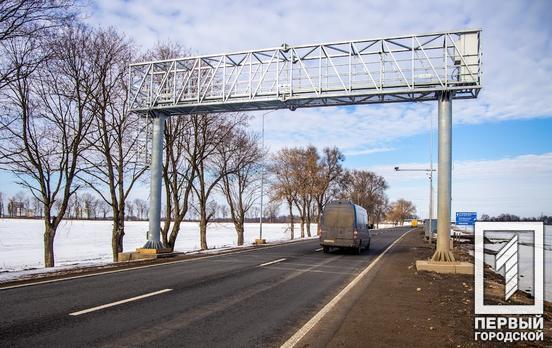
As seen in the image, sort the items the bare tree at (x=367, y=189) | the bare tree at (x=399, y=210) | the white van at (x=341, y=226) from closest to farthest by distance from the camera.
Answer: the white van at (x=341, y=226) < the bare tree at (x=367, y=189) < the bare tree at (x=399, y=210)

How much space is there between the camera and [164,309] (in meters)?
8.00

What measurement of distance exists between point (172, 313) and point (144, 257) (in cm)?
1108

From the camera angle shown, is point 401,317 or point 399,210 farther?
point 399,210

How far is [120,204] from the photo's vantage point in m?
25.5

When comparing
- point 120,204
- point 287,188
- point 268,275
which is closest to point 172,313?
point 268,275

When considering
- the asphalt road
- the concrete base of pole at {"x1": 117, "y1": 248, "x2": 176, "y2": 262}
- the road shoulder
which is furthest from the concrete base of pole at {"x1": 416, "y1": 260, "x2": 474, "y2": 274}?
the concrete base of pole at {"x1": 117, "y1": 248, "x2": 176, "y2": 262}

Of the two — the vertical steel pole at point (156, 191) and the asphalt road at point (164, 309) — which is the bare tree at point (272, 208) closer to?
the vertical steel pole at point (156, 191)

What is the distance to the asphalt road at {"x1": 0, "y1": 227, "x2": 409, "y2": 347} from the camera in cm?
611

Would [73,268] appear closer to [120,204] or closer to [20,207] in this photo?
[120,204]

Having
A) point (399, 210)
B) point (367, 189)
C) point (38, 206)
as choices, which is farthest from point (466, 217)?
point (399, 210)

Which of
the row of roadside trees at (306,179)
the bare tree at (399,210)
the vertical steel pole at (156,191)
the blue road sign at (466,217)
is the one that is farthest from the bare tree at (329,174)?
the bare tree at (399,210)

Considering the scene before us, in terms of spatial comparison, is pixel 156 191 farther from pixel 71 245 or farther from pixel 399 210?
pixel 399 210

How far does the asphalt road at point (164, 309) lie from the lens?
611 centimetres

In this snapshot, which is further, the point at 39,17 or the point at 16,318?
the point at 39,17
